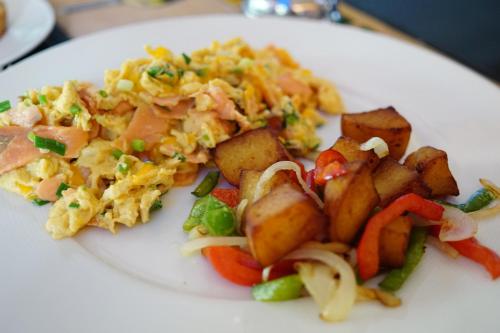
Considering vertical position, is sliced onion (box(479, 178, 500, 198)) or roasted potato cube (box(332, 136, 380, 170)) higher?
roasted potato cube (box(332, 136, 380, 170))

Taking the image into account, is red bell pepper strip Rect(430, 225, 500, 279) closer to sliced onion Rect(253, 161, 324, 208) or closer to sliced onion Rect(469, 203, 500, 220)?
sliced onion Rect(469, 203, 500, 220)

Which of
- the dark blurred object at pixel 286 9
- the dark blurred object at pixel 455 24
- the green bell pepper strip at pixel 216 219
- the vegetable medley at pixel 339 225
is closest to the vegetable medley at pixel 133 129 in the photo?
the green bell pepper strip at pixel 216 219

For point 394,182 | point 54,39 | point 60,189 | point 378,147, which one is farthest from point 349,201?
point 54,39

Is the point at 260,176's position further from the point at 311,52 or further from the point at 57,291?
the point at 311,52

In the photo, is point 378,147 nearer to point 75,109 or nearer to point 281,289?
point 281,289

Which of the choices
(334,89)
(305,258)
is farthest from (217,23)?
(305,258)

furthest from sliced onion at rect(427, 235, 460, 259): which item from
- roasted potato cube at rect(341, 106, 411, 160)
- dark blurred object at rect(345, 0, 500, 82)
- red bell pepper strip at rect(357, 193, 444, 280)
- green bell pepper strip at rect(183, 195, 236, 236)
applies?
dark blurred object at rect(345, 0, 500, 82)

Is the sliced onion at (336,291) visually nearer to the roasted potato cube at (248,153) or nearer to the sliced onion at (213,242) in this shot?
the sliced onion at (213,242)
